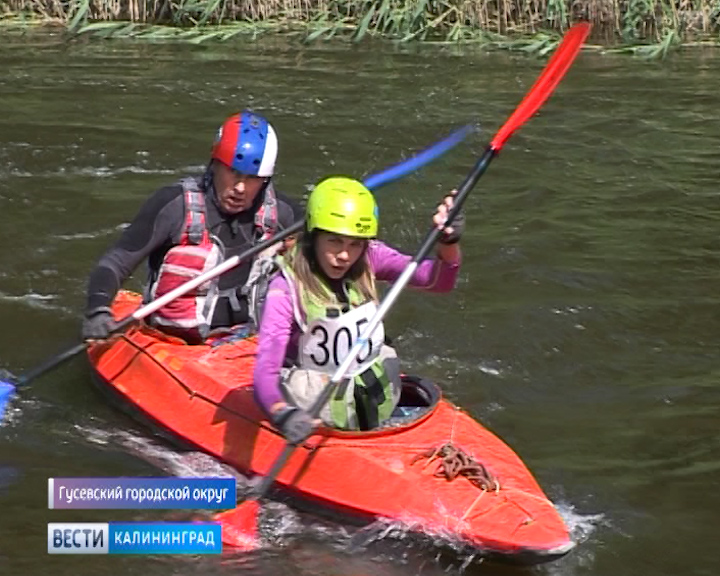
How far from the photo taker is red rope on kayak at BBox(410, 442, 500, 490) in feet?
16.3

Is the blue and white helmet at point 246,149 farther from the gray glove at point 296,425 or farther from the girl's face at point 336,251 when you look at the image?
the gray glove at point 296,425

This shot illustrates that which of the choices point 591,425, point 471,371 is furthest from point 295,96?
point 591,425

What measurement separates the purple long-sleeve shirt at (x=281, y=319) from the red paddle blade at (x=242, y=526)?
0.40 meters

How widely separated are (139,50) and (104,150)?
3379mm

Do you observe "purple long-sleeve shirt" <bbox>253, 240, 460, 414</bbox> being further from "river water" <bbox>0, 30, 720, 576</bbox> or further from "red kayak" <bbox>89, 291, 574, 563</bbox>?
"river water" <bbox>0, 30, 720, 576</bbox>

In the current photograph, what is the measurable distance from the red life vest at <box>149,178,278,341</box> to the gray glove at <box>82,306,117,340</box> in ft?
1.31

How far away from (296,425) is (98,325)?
122cm

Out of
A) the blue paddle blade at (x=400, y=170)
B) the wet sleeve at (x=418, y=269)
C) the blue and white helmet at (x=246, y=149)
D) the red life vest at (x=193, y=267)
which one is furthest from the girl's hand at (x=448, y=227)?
the blue paddle blade at (x=400, y=170)

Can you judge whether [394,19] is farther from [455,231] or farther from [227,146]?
[455,231]

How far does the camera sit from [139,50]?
13.3m

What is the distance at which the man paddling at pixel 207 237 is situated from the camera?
5715 mm

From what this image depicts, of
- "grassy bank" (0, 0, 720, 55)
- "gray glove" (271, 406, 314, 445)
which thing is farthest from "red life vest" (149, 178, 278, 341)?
"grassy bank" (0, 0, 720, 55)

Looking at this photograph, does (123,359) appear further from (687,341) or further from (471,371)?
(687,341)

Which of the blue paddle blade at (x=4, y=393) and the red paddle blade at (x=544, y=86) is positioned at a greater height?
the red paddle blade at (x=544, y=86)
